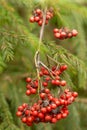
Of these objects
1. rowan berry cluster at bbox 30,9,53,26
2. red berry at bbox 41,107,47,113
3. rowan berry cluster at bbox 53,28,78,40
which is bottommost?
red berry at bbox 41,107,47,113

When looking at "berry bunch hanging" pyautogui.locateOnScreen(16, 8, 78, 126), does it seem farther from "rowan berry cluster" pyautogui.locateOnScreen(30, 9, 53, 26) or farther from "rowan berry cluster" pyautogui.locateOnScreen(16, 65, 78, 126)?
"rowan berry cluster" pyautogui.locateOnScreen(30, 9, 53, 26)

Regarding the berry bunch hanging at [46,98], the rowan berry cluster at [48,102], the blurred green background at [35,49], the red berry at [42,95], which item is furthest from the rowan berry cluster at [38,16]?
the red berry at [42,95]

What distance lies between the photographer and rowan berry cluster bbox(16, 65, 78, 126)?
1988 millimetres

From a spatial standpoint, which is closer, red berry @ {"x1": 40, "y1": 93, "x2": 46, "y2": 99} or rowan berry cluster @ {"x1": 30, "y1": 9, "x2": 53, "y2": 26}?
red berry @ {"x1": 40, "y1": 93, "x2": 46, "y2": 99}

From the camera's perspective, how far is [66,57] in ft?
7.42

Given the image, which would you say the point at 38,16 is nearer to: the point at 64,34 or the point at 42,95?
the point at 64,34

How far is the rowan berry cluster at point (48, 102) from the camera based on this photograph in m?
1.99

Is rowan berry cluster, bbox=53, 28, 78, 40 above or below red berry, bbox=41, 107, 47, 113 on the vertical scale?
above

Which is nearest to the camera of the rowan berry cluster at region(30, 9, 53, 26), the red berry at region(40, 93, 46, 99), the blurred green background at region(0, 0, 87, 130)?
the red berry at region(40, 93, 46, 99)

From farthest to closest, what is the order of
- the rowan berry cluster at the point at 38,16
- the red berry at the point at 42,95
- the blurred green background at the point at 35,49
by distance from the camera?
the rowan berry cluster at the point at 38,16 < the blurred green background at the point at 35,49 < the red berry at the point at 42,95

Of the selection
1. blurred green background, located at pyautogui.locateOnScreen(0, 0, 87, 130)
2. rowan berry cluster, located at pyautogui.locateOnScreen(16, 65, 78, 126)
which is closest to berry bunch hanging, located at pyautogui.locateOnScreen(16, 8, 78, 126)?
rowan berry cluster, located at pyautogui.locateOnScreen(16, 65, 78, 126)

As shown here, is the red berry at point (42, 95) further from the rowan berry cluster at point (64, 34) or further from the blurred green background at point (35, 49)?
the rowan berry cluster at point (64, 34)

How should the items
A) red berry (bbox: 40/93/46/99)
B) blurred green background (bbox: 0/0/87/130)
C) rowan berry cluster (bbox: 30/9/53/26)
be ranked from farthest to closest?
1. rowan berry cluster (bbox: 30/9/53/26)
2. blurred green background (bbox: 0/0/87/130)
3. red berry (bbox: 40/93/46/99)

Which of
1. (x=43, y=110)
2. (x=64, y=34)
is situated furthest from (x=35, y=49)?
(x=43, y=110)
